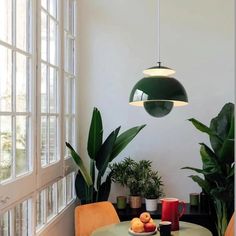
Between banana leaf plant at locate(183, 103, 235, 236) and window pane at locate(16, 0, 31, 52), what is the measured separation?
5.02ft

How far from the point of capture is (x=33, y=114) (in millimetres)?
2580

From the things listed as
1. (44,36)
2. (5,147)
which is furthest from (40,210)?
(44,36)

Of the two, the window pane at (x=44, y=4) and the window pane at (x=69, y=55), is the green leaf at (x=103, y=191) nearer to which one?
the window pane at (x=69, y=55)

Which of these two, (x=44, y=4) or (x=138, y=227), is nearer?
(x=138, y=227)

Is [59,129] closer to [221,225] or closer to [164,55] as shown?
[164,55]

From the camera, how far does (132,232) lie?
2.57 meters

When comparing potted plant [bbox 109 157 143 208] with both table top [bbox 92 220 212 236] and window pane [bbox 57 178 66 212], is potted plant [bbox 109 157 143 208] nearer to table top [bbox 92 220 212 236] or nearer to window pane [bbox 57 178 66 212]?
window pane [bbox 57 178 66 212]

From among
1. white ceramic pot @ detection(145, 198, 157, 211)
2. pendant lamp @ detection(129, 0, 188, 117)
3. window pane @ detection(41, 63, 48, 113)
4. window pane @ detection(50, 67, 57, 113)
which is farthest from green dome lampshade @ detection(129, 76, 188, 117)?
white ceramic pot @ detection(145, 198, 157, 211)

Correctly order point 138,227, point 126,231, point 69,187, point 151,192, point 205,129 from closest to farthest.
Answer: point 138,227, point 126,231, point 205,129, point 151,192, point 69,187

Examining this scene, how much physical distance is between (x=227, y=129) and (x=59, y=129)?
1454 mm

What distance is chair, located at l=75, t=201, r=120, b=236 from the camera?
9.99 ft

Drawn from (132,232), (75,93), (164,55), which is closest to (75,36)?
(75,93)

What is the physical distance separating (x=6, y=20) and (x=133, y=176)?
2.02m

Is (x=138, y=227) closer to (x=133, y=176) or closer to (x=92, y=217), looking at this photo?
(x=92, y=217)
